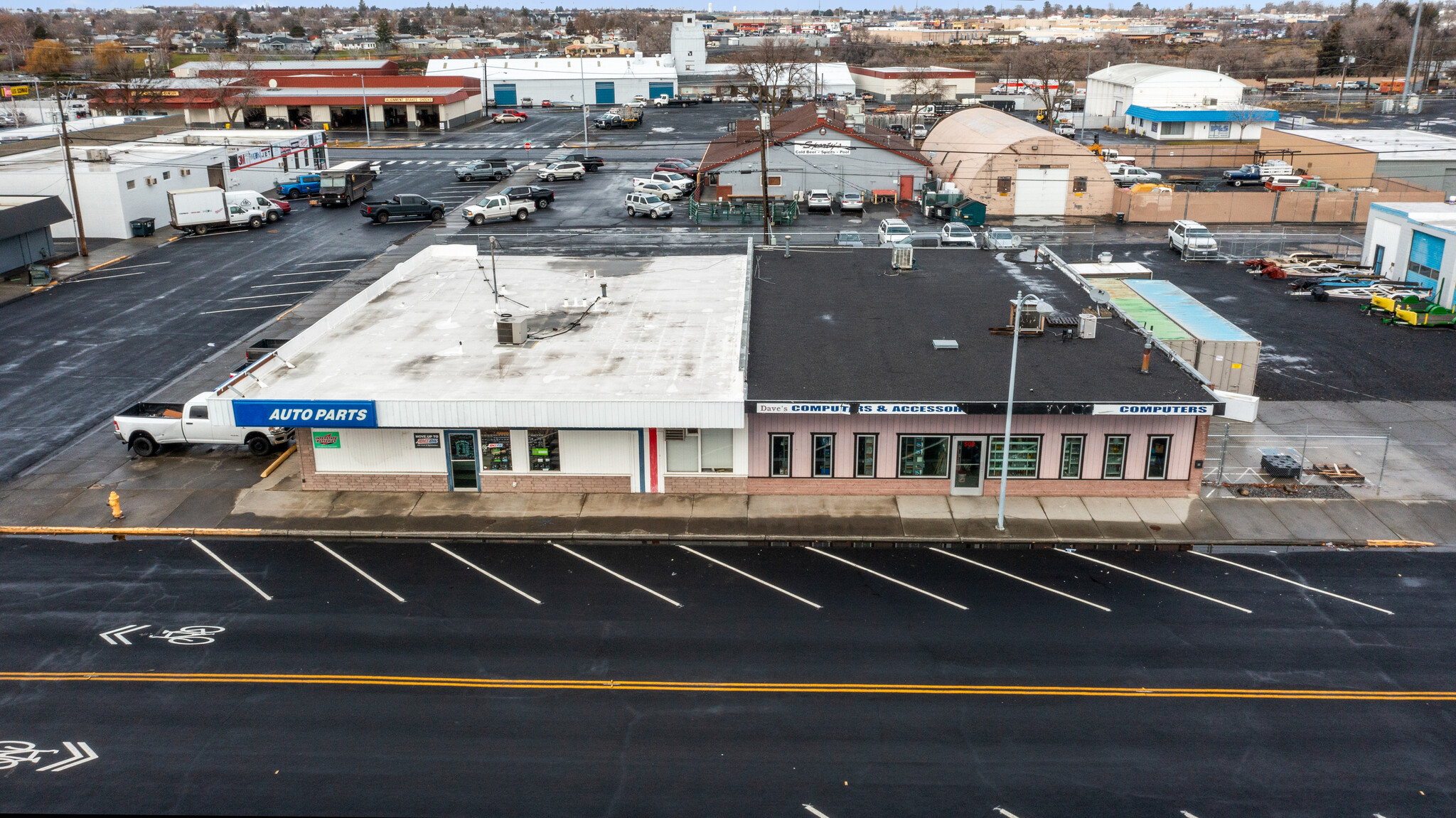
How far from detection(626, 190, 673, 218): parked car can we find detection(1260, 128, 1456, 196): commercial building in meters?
46.8

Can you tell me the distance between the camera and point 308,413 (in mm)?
25953

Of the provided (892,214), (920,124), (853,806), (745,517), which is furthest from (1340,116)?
(853,806)

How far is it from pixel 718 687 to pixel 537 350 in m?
14.3

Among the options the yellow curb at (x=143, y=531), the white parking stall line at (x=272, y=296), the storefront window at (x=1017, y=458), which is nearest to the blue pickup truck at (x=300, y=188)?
the white parking stall line at (x=272, y=296)

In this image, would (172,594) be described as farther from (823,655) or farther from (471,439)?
(823,655)

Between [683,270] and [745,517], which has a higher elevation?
[683,270]

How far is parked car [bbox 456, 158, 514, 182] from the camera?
244 ft

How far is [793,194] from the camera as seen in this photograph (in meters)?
A: 65.8

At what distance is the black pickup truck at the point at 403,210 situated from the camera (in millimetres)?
61844

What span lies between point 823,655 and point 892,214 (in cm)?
4832

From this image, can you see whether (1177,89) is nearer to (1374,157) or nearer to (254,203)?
(1374,157)

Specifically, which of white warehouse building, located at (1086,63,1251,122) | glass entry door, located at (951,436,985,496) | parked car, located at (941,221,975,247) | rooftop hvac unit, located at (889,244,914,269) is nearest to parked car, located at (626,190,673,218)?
parked car, located at (941,221,975,247)

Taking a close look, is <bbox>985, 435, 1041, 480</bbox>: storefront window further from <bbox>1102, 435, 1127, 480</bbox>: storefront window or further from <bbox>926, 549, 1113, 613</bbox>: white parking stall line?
<bbox>926, 549, 1113, 613</bbox>: white parking stall line

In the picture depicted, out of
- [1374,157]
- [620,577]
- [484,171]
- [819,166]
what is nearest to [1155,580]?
[620,577]
